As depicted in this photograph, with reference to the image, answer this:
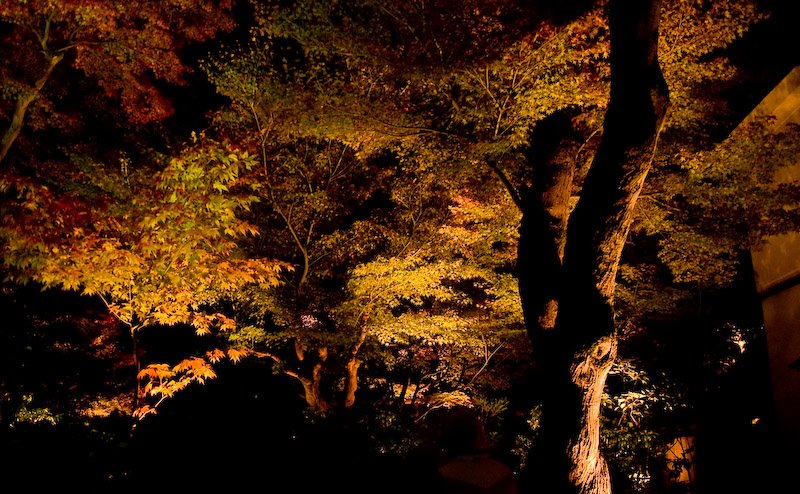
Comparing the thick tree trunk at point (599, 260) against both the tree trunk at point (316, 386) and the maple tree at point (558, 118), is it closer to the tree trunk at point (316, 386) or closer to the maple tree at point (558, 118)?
the maple tree at point (558, 118)

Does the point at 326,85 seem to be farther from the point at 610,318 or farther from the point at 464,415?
the point at 464,415

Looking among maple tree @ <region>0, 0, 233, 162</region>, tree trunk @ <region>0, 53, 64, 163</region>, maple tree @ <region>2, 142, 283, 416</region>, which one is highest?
maple tree @ <region>0, 0, 233, 162</region>

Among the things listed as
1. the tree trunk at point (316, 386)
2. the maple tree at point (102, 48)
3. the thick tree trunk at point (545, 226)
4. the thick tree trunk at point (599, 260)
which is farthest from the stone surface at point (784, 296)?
the maple tree at point (102, 48)

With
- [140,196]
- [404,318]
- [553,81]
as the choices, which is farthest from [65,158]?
[553,81]

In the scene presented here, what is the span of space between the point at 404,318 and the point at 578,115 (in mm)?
5708

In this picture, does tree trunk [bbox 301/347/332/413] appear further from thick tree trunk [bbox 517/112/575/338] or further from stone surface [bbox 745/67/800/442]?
stone surface [bbox 745/67/800/442]

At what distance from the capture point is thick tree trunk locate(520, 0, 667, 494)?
4379 millimetres

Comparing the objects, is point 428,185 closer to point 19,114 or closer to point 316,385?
point 316,385

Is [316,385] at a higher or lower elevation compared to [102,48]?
lower

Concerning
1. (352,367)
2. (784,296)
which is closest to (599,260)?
(784,296)

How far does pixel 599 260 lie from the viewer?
14.9ft

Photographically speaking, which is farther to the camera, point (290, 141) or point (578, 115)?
point (290, 141)

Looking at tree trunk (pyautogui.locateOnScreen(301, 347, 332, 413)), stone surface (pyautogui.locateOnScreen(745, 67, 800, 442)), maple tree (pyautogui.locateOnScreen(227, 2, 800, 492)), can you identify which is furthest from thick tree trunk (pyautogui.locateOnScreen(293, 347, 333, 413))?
stone surface (pyautogui.locateOnScreen(745, 67, 800, 442))

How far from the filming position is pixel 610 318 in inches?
176
